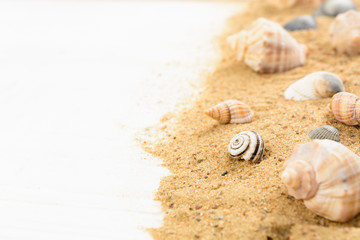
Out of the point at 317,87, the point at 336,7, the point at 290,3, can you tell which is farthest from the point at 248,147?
the point at 290,3

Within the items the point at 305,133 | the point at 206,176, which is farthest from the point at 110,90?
the point at 305,133

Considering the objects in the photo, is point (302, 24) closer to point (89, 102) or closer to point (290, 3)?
point (290, 3)

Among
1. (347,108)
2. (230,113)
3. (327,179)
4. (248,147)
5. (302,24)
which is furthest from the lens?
(302,24)

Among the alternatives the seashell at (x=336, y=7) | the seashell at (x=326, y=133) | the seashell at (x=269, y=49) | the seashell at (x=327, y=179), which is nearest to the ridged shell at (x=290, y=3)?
the seashell at (x=336, y=7)

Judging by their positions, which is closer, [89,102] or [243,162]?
[243,162]

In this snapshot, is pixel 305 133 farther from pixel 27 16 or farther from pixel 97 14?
pixel 27 16

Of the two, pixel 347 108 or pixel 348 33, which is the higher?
pixel 348 33

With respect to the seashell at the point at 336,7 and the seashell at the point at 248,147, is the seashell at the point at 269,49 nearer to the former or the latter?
the seashell at the point at 248,147
